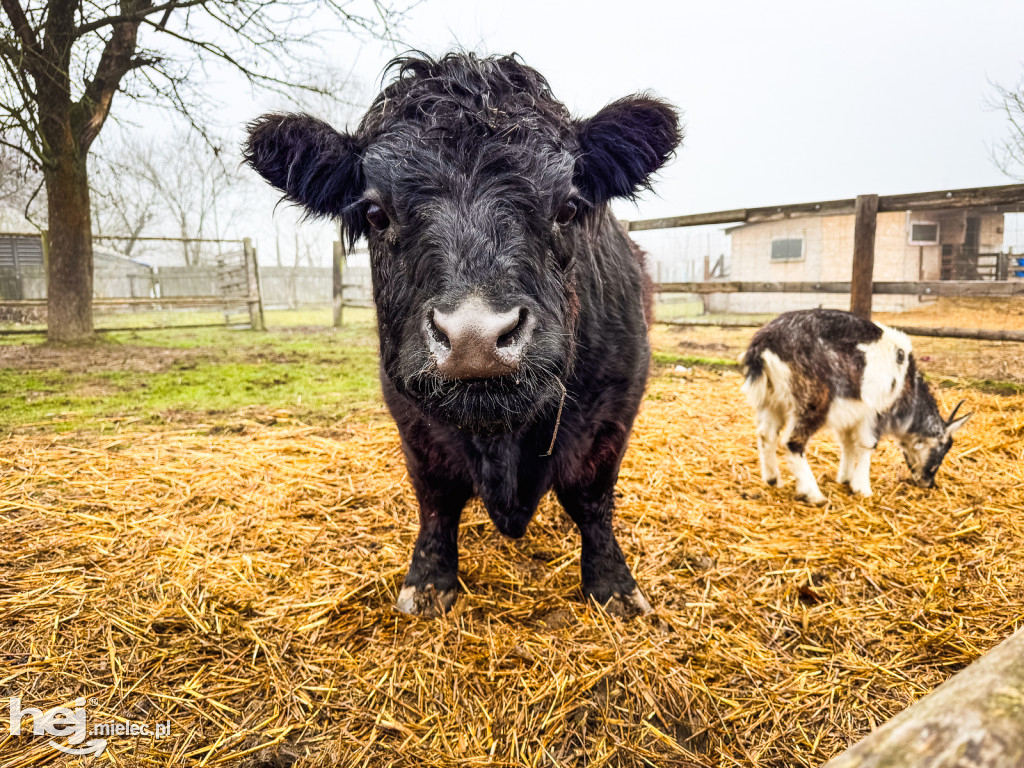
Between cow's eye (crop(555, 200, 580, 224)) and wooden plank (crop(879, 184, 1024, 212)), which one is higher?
wooden plank (crop(879, 184, 1024, 212))

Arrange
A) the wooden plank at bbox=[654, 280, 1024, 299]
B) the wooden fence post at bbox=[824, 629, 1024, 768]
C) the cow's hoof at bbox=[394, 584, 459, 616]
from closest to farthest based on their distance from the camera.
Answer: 1. the wooden fence post at bbox=[824, 629, 1024, 768]
2. the cow's hoof at bbox=[394, 584, 459, 616]
3. the wooden plank at bbox=[654, 280, 1024, 299]

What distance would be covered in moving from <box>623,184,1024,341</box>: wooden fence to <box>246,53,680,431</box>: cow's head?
184 inches

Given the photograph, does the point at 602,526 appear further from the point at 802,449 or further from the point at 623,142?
the point at 802,449

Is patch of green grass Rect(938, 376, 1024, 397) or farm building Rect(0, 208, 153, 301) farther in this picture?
farm building Rect(0, 208, 153, 301)

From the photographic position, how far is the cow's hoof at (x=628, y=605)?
8.04ft

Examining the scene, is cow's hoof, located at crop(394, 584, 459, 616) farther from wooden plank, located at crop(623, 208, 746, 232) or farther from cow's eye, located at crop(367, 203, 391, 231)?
wooden plank, located at crop(623, 208, 746, 232)

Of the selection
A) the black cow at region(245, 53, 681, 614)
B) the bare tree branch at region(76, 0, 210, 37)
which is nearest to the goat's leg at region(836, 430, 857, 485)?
the black cow at region(245, 53, 681, 614)

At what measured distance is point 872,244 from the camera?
6.62 m

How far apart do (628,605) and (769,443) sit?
2.19 metres

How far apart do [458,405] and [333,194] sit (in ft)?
4.08

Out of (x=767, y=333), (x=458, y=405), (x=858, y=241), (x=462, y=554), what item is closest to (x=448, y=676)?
(x=462, y=554)

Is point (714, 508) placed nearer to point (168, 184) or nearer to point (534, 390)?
point (534, 390)

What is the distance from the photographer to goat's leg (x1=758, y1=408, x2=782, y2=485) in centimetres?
399

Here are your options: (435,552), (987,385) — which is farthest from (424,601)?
(987,385)
